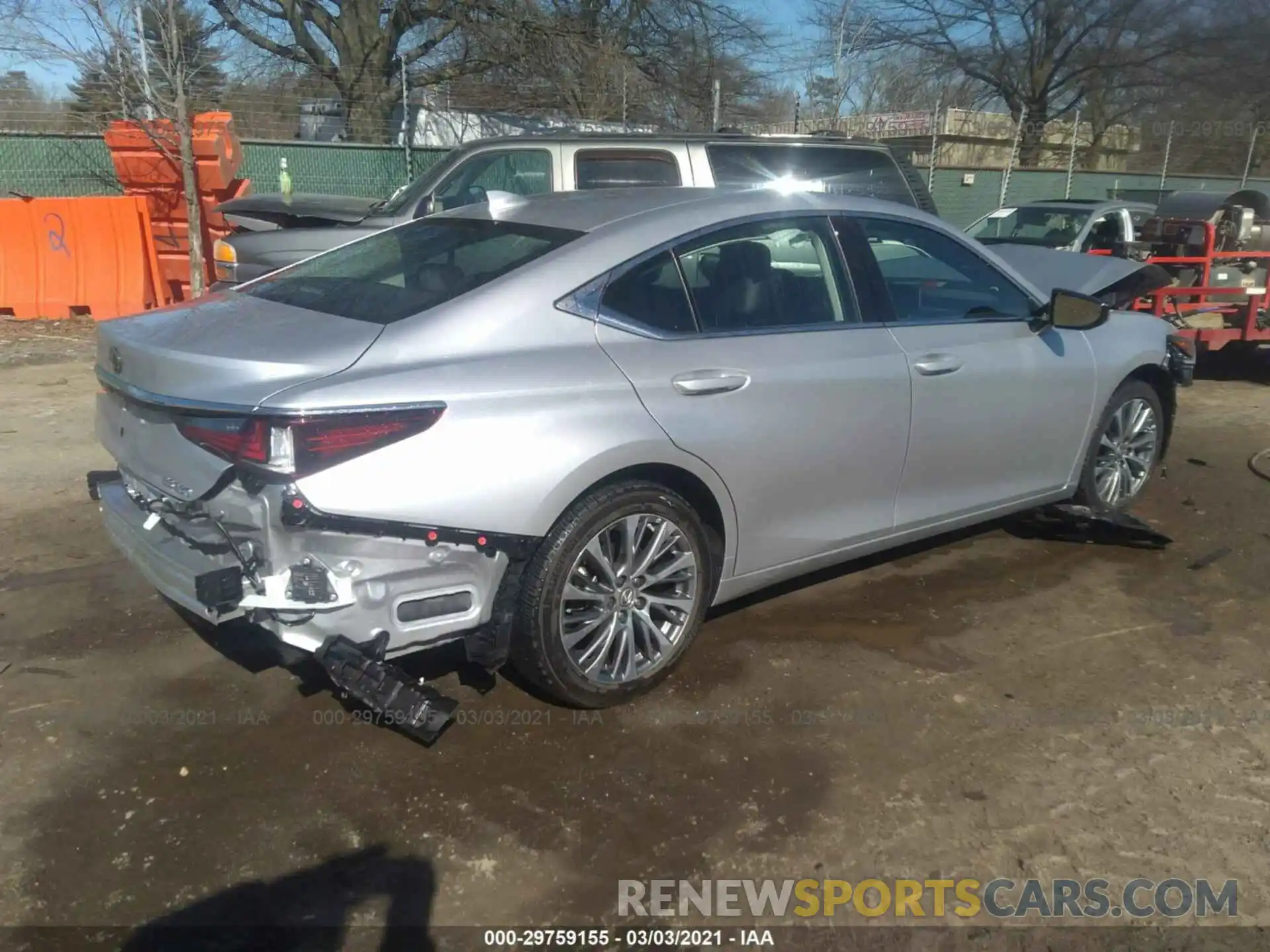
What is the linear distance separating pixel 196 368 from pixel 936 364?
2.70 metres

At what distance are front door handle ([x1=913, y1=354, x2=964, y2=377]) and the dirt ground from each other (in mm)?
1027

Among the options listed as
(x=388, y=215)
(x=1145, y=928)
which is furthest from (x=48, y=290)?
(x=1145, y=928)

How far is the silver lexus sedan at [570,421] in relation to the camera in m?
2.93

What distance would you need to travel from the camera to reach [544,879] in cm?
280

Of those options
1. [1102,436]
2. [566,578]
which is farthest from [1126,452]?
[566,578]

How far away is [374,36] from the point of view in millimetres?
19422

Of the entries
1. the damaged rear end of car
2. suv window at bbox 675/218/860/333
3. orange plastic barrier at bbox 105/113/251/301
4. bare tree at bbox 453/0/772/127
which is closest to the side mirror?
suv window at bbox 675/218/860/333

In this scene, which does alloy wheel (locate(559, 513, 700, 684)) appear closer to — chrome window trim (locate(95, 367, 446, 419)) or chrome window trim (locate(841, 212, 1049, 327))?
chrome window trim (locate(95, 367, 446, 419))

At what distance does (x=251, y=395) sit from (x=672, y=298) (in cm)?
143

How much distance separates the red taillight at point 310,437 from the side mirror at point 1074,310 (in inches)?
117

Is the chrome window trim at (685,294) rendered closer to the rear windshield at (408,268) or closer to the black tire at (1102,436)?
the rear windshield at (408,268)

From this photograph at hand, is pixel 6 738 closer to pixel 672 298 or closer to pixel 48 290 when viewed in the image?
pixel 672 298

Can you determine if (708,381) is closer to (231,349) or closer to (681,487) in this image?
(681,487)

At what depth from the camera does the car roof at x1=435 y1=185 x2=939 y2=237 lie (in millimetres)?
3736
